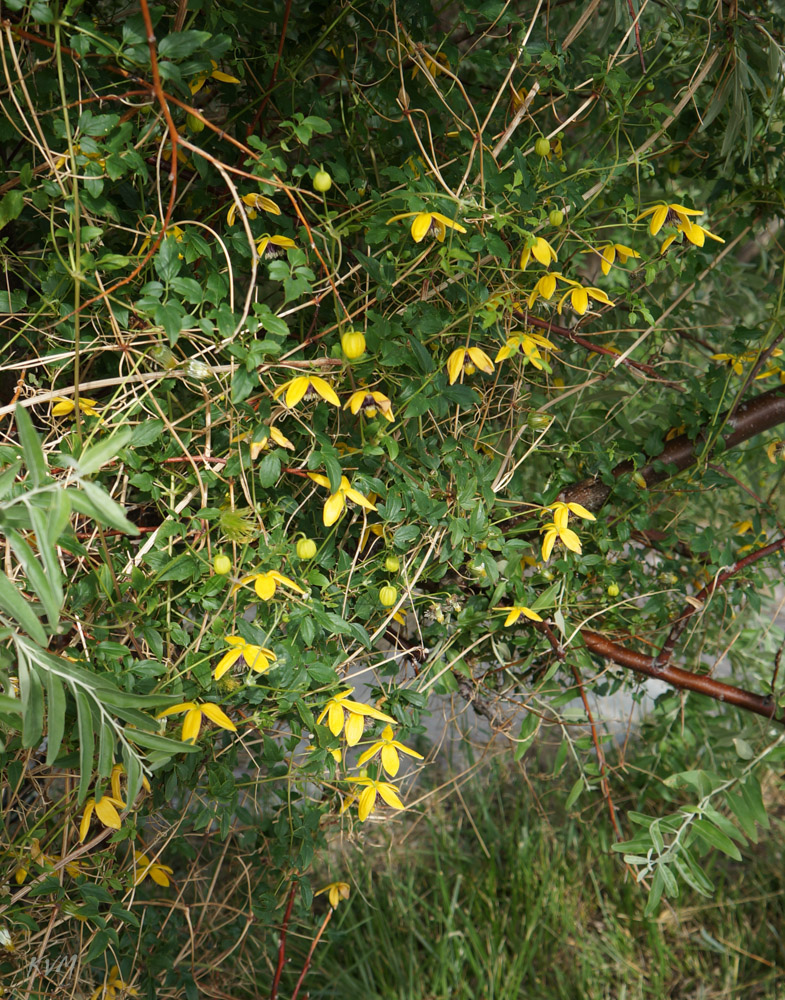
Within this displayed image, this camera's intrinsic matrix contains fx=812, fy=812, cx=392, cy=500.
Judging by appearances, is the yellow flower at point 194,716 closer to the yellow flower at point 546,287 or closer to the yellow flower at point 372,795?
the yellow flower at point 372,795

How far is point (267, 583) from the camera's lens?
675 mm

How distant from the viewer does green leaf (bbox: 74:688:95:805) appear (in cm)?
54

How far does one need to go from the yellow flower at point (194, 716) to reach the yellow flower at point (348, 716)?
8 cm

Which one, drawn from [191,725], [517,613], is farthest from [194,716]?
[517,613]

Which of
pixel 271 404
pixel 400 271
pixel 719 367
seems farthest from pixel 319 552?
pixel 719 367

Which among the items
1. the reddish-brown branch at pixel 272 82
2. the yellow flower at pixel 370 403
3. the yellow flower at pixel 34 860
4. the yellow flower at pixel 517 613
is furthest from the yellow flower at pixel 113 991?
the reddish-brown branch at pixel 272 82

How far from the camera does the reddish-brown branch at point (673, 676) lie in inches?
37.8

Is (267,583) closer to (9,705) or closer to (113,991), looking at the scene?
(9,705)

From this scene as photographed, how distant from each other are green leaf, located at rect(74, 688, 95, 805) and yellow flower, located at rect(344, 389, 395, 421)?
0.30 metres

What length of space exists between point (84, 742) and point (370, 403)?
1.11 feet

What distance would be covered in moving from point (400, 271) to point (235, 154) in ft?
0.68

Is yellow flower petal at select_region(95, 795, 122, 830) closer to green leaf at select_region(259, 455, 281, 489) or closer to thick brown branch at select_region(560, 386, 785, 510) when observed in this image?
green leaf at select_region(259, 455, 281, 489)

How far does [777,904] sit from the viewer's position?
61.7 inches

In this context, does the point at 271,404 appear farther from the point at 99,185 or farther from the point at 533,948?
the point at 533,948
